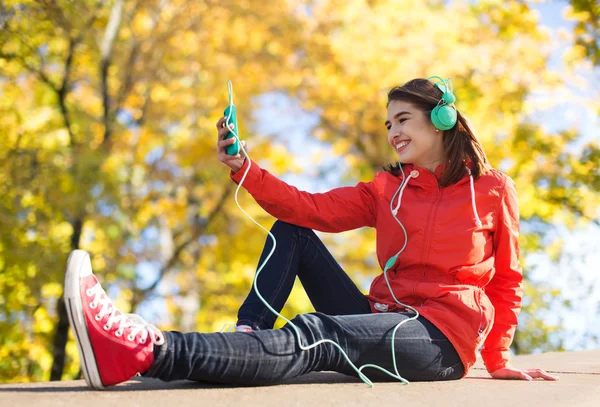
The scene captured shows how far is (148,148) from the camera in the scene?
8562 mm

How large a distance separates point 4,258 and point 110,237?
1387 millimetres

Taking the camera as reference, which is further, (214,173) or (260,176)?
(214,173)

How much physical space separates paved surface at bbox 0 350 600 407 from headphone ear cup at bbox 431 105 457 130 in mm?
1064

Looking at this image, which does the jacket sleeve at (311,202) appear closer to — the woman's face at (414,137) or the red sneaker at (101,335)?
the woman's face at (414,137)

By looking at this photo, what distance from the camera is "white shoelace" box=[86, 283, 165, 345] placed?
191 centimetres

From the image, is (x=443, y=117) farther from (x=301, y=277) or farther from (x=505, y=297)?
(x=301, y=277)

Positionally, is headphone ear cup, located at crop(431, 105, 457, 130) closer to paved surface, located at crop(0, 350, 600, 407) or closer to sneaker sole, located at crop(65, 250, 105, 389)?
paved surface, located at crop(0, 350, 600, 407)

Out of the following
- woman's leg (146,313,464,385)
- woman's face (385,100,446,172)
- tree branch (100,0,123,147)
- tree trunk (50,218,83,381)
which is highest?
tree branch (100,0,123,147)

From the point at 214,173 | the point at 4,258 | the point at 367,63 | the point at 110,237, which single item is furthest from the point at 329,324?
the point at 367,63

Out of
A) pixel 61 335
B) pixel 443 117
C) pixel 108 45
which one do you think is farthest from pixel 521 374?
pixel 108 45

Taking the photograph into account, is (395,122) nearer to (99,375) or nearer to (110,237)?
(99,375)

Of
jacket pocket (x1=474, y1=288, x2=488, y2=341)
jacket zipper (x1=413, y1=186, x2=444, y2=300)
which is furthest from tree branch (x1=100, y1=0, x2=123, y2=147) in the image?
jacket pocket (x1=474, y1=288, x2=488, y2=341)

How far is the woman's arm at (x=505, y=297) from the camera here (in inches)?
104

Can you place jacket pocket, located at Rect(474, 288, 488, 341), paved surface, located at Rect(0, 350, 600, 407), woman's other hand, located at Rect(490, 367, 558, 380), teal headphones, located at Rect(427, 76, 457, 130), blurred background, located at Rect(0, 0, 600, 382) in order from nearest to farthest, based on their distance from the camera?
paved surface, located at Rect(0, 350, 600, 407) < jacket pocket, located at Rect(474, 288, 488, 341) < woman's other hand, located at Rect(490, 367, 558, 380) < teal headphones, located at Rect(427, 76, 457, 130) < blurred background, located at Rect(0, 0, 600, 382)
